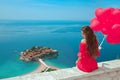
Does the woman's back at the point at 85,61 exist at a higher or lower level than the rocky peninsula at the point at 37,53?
lower

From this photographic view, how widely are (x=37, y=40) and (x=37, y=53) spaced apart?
46 cm

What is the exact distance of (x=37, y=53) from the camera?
15.5ft

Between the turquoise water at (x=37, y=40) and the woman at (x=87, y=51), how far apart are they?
1755 mm

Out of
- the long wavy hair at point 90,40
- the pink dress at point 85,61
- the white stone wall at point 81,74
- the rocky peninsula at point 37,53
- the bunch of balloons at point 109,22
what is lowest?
the white stone wall at point 81,74

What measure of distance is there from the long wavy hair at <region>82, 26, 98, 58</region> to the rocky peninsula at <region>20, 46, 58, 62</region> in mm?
2371

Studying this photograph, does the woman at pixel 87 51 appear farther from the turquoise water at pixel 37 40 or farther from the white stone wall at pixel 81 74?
the turquoise water at pixel 37 40

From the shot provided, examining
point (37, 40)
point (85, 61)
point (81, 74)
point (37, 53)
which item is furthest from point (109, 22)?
point (37, 53)

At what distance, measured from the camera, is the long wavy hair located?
2.10m

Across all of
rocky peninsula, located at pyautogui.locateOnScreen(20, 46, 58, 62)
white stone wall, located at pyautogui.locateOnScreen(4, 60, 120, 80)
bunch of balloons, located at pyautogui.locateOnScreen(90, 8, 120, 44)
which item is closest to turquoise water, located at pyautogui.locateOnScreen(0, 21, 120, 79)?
rocky peninsula, located at pyautogui.locateOnScreen(20, 46, 58, 62)

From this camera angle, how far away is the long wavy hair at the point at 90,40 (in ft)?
6.89

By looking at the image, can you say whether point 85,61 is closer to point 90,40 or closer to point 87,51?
point 87,51

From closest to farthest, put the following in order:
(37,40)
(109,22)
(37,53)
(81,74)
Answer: (81,74) < (109,22) < (37,40) < (37,53)

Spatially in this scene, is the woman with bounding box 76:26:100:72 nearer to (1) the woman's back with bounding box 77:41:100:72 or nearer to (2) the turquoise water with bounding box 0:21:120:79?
(1) the woman's back with bounding box 77:41:100:72

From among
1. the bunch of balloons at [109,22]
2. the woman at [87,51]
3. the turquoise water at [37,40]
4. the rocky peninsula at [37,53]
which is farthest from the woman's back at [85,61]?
the rocky peninsula at [37,53]
